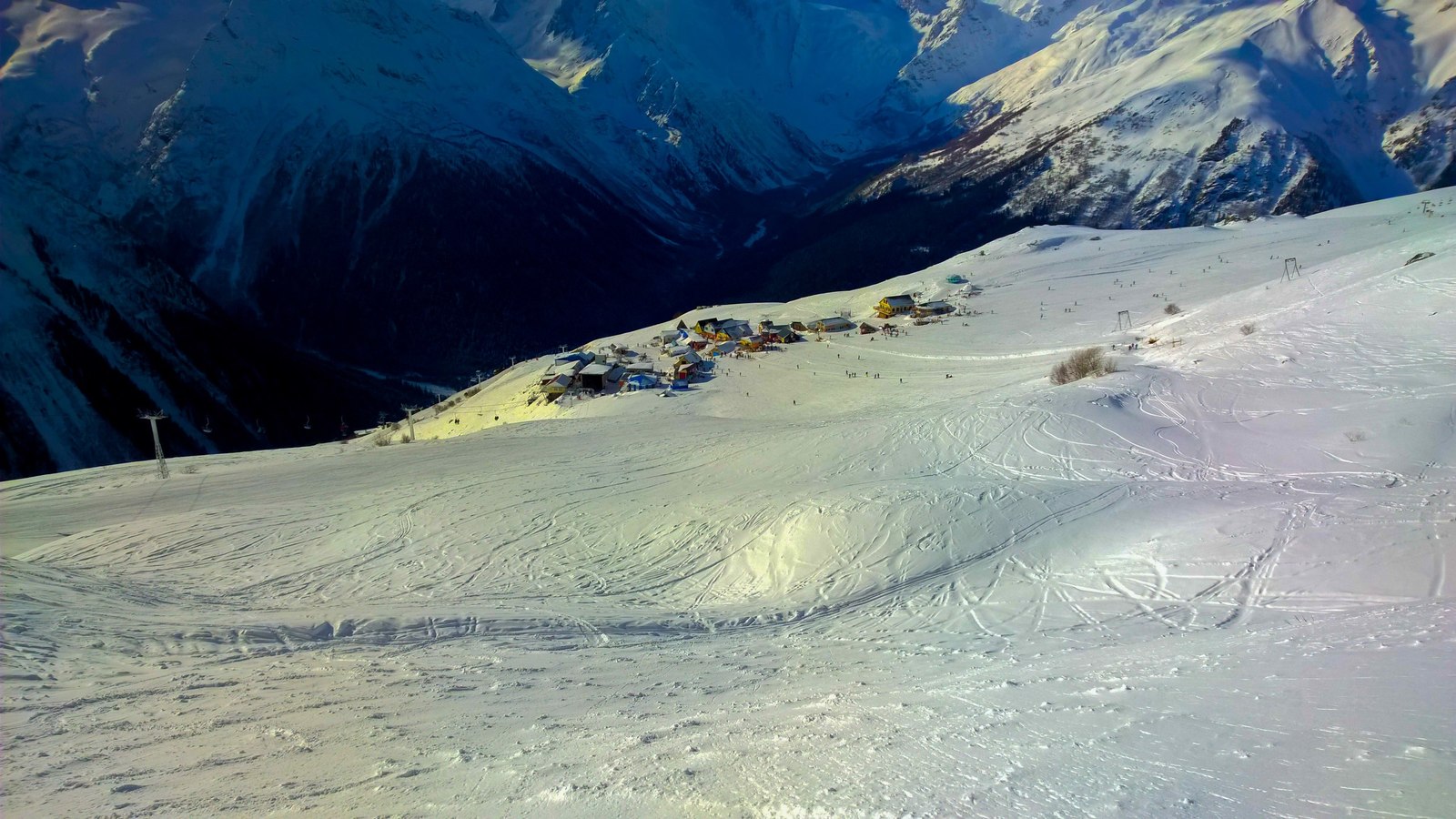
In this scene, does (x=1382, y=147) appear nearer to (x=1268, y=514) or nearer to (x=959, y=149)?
(x=959, y=149)

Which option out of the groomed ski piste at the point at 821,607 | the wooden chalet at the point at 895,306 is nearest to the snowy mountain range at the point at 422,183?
the wooden chalet at the point at 895,306

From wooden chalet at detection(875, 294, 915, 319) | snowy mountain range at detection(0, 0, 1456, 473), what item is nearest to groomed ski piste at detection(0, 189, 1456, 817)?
wooden chalet at detection(875, 294, 915, 319)

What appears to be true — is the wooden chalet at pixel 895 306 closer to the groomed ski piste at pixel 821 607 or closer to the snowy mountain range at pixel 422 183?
the groomed ski piste at pixel 821 607

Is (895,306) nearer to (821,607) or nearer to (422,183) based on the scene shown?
(821,607)

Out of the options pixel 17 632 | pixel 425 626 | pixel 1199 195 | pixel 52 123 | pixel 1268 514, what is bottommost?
pixel 1268 514

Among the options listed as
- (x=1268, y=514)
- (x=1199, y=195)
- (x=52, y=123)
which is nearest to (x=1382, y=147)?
(x=1199, y=195)

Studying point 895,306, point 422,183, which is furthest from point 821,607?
point 422,183
